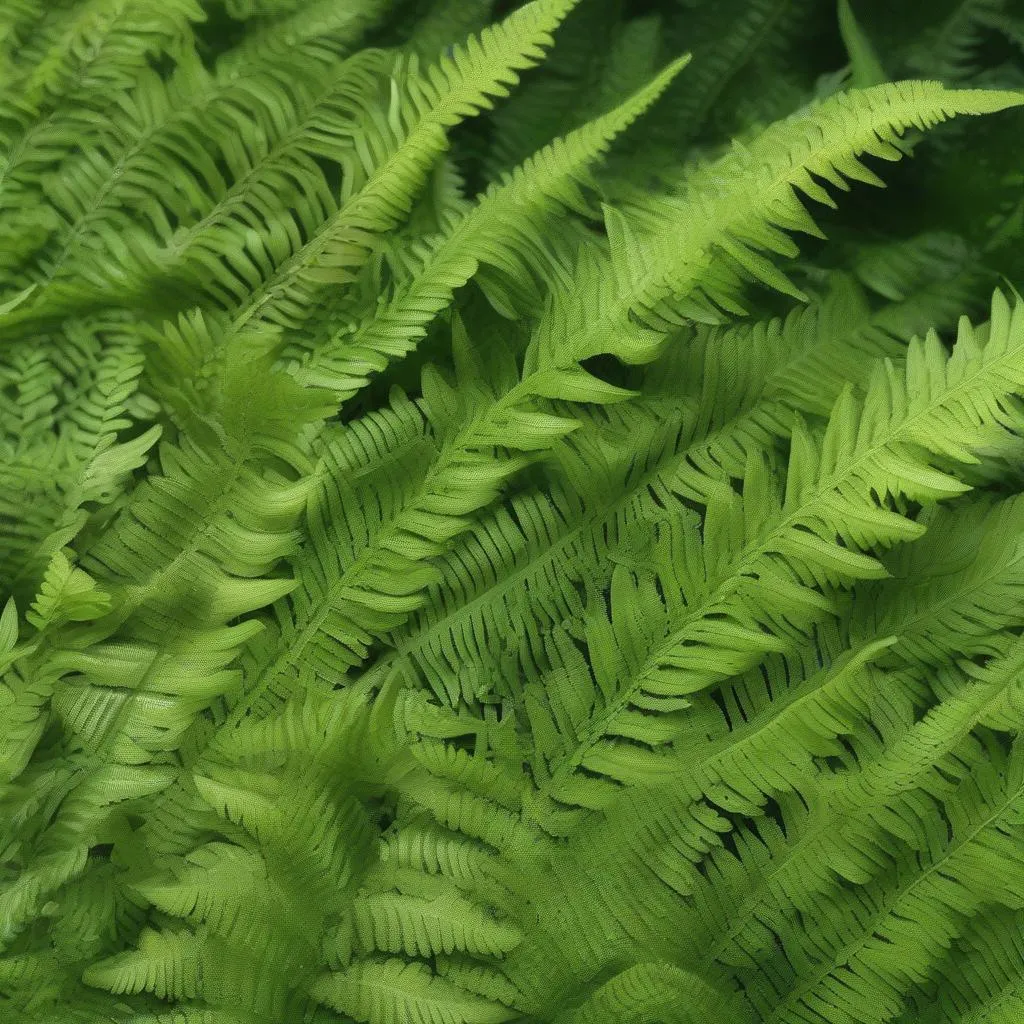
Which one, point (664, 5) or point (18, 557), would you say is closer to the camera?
point (18, 557)

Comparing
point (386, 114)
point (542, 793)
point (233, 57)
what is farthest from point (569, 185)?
point (542, 793)

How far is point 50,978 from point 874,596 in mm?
548

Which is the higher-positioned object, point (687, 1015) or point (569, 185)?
point (569, 185)

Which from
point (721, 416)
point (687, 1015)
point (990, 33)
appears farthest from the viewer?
point (990, 33)

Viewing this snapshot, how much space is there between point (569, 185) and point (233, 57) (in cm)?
30

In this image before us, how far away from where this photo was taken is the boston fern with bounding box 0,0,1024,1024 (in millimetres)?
621

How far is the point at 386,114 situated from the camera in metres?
0.82

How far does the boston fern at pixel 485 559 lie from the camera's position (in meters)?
Answer: 0.62

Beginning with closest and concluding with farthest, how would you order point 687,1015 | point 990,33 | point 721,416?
point 687,1015, point 721,416, point 990,33

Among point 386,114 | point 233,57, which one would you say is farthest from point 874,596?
point 233,57

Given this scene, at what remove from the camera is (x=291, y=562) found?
708 millimetres

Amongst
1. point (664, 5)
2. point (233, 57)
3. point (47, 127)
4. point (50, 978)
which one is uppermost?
point (664, 5)

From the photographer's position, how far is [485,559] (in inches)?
28.1

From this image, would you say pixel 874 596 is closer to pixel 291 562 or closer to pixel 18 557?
pixel 291 562
